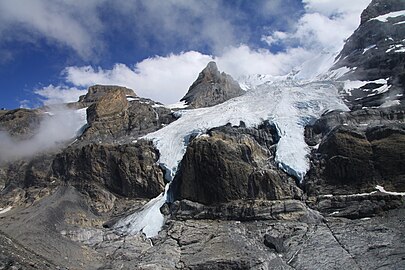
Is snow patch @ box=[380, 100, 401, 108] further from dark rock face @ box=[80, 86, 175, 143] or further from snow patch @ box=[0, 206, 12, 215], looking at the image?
snow patch @ box=[0, 206, 12, 215]

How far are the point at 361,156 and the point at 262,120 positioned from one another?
18.1 meters

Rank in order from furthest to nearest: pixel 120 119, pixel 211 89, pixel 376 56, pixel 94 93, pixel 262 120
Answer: pixel 94 93, pixel 211 89, pixel 376 56, pixel 120 119, pixel 262 120

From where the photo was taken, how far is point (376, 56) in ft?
281

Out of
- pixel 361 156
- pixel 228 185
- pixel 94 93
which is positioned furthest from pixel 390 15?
pixel 94 93

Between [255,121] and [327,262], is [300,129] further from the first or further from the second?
[327,262]

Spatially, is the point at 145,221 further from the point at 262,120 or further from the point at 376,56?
the point at 376,56

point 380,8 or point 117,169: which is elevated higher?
point 380,8

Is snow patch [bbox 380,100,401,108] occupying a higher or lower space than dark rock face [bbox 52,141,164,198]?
higher

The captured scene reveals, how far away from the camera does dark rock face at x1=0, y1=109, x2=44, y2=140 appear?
92000 mm

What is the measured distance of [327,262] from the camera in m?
42.9

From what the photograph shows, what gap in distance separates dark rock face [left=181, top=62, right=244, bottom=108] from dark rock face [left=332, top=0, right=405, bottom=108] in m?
25.8

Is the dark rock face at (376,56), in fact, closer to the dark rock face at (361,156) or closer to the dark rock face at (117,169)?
the dark rock face at (361,156)

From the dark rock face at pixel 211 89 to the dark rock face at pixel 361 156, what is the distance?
44860mm

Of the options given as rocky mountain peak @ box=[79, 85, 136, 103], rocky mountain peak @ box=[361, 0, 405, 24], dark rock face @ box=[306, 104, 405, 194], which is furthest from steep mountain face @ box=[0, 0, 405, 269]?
rocky mountain peak @ box=[79, 85, 136, 103]
